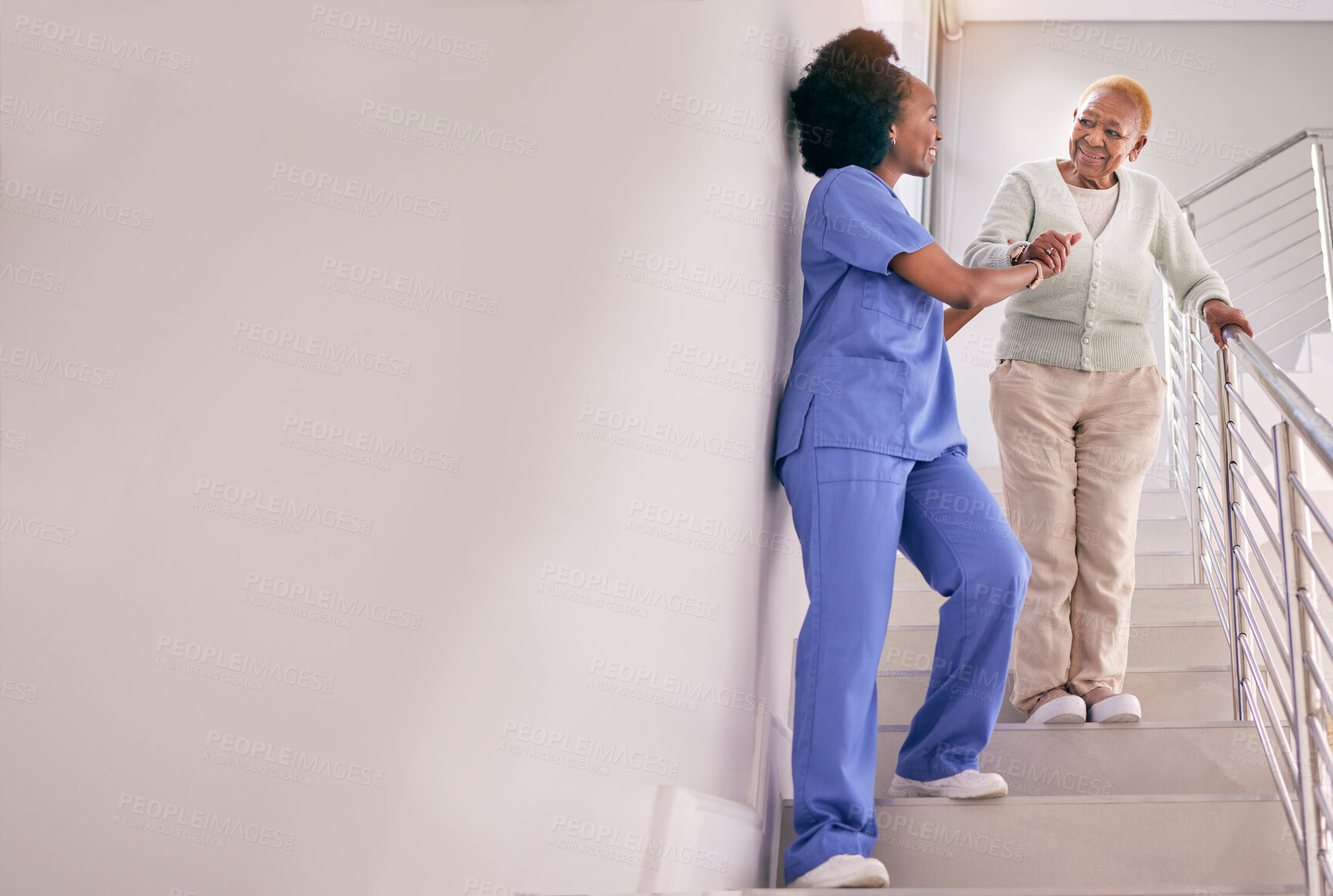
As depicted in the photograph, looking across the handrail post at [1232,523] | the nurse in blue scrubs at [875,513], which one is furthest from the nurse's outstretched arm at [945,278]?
the handrail post at [1232,523]

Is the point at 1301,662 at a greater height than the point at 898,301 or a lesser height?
lesser

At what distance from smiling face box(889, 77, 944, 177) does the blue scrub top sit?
0.60ft

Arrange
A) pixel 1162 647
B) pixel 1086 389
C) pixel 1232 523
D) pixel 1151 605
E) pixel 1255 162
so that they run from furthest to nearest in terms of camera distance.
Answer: pixel 1255 162, pixel 1151 605, pixel 1162 647, pixel 1086 389, pixel 1232 523

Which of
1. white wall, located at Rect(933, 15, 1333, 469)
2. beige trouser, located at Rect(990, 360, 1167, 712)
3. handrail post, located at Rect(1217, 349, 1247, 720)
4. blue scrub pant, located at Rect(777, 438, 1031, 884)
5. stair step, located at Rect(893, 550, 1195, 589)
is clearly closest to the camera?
blue scrub pant, located at Rect(777, 438, 1031, 884)

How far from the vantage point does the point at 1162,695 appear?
1878mm

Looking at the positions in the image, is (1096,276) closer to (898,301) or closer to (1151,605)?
(898,301)

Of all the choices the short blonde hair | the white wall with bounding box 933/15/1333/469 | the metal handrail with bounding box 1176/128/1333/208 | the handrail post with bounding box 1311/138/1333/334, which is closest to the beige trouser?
the short blonde hair

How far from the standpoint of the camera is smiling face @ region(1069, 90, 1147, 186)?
1.86 meters

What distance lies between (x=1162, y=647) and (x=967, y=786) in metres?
0.84

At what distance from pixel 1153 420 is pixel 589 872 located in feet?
4.49

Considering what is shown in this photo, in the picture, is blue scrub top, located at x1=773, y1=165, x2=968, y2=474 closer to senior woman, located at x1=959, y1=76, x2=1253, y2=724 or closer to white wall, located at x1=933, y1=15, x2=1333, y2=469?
senior woman, located at x1=959, y1=76, x2=1253, y2=724

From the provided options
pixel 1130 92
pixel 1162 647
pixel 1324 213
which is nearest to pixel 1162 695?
pixel 1162 647

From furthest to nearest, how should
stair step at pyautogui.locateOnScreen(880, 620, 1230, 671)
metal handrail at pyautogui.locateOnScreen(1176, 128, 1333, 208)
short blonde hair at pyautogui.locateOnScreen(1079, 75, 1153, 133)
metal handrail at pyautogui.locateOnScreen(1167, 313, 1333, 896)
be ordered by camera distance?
metal handrail at pyautogui.locateOnScreen(1176, 128, 1333, 208)
stair step at pyautogui.locateOnScreen(880, 620, 1230, 671)
short blonde hair at pyautogui.locateOnScreen(1079, 75, 1153, 133)
metal handrail at pyautogui.locateOnScreen(1167, 313, 1333, 896)

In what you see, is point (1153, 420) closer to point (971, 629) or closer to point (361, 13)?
point (971, 629)
